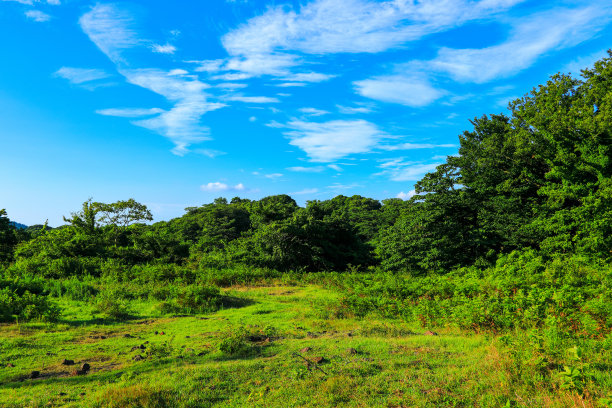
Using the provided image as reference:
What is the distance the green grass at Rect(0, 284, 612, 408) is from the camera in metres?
4.60

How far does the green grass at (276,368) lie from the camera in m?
4.60

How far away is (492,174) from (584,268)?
1123 centimetres

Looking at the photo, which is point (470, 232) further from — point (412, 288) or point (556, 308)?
point (556, 308)

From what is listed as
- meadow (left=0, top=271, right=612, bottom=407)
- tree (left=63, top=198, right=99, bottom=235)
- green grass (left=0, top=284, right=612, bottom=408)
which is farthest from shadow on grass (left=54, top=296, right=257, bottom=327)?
tree (left=63, top=198, right=99, bottom=235)

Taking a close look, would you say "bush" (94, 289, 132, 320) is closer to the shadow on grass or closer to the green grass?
the shadow on grass

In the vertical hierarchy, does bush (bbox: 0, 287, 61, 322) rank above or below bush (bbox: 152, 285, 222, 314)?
above

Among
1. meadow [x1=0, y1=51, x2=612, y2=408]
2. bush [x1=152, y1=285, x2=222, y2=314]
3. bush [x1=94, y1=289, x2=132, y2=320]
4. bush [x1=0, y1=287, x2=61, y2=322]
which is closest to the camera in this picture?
meadow [x1=0, y1=51, x2=612, y2=408]

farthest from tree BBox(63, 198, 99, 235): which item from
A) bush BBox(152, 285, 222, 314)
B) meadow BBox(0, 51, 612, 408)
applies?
bush BBox(152, 285, 222, 314)

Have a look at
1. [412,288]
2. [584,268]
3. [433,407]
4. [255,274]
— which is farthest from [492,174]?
[433,407]

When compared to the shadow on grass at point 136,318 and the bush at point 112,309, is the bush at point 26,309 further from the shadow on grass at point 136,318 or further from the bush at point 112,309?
the bush at point 112,309

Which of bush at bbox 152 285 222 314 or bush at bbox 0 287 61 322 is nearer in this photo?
bush at bbox 0 287 61 322

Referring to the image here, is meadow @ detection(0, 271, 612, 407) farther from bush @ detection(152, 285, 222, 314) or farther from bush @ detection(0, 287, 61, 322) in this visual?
bush @ detection(152, 285, 222, 314)

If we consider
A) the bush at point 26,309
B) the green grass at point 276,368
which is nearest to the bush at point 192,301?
the green grass at point 276,368

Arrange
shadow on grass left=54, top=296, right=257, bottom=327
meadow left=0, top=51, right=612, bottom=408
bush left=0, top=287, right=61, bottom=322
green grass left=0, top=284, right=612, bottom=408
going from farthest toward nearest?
shadow on grass left=54, top=296, right=257, bottom=327, bush left=0, top=287, right=61, bottom=322, meadow left=0, top=51, right=612, bottom=408, green grass left=0, top=284, right=612, bottom=408
